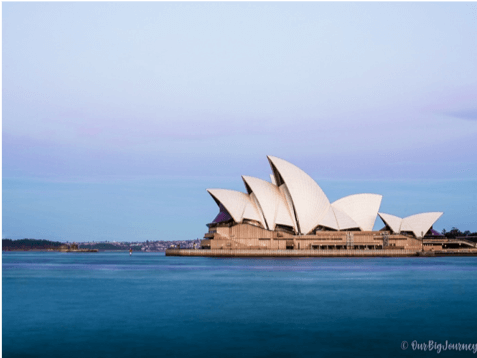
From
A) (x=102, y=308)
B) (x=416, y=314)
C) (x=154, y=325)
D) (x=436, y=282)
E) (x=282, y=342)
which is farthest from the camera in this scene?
(x=436, y=282)

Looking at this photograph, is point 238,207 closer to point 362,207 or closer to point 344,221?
point 344,221

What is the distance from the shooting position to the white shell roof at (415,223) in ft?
309

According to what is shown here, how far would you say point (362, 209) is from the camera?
89250 mm

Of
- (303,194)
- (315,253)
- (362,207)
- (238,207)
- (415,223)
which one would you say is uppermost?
(303,194)

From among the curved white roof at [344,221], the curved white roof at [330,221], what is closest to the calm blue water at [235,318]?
the curved white roof at [330,221]

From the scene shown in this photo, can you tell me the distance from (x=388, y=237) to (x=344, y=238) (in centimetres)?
824

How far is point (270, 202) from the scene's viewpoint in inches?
3221

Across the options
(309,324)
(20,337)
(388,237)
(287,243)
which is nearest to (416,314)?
(309,324)

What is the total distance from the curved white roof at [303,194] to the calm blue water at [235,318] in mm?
39682

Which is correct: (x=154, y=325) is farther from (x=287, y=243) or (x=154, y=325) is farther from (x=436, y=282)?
(x=287, y=243)

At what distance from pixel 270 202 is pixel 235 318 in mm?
57841

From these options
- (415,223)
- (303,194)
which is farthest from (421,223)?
(303,194)

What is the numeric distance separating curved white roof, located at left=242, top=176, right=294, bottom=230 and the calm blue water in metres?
40.9

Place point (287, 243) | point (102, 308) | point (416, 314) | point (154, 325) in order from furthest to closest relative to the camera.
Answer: point (287, 243)
point (102, 308)
point (416, 314)
point (154, 325)
